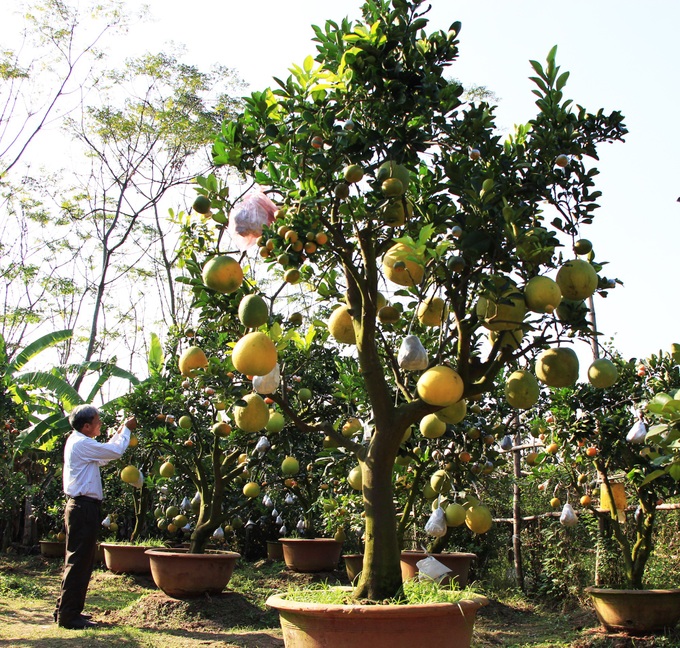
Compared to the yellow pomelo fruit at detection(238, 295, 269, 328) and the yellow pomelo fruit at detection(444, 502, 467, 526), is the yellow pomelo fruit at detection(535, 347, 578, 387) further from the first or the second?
the yellow pomelo fruit at detection(444, 502, 467, 526)

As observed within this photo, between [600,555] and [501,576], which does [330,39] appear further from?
[501,576]

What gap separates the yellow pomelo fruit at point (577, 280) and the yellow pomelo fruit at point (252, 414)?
1.26 metres

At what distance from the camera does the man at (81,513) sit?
425 centimetres

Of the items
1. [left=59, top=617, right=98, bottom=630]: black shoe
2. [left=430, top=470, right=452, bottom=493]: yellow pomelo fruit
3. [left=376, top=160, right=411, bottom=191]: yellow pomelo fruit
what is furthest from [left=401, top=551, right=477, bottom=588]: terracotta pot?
[left=376, top=160, right=411, bottom=191]: yellow pomelo fruit

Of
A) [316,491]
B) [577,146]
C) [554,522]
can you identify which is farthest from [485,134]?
[316,491]

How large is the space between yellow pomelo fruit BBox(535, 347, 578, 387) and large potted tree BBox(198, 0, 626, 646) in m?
0.01

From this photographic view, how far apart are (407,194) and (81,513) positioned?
3174 mm

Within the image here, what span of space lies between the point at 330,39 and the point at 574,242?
121 cm

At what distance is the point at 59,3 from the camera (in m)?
12.1

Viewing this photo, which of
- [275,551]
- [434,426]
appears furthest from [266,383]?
[275,551]

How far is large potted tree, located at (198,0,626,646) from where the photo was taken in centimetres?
229

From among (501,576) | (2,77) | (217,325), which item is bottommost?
(501,576)

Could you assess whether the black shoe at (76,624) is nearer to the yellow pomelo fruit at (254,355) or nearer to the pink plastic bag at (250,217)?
the yellow pomelo fruit at (254,355)

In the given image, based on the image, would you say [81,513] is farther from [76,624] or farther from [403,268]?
[403,268]
